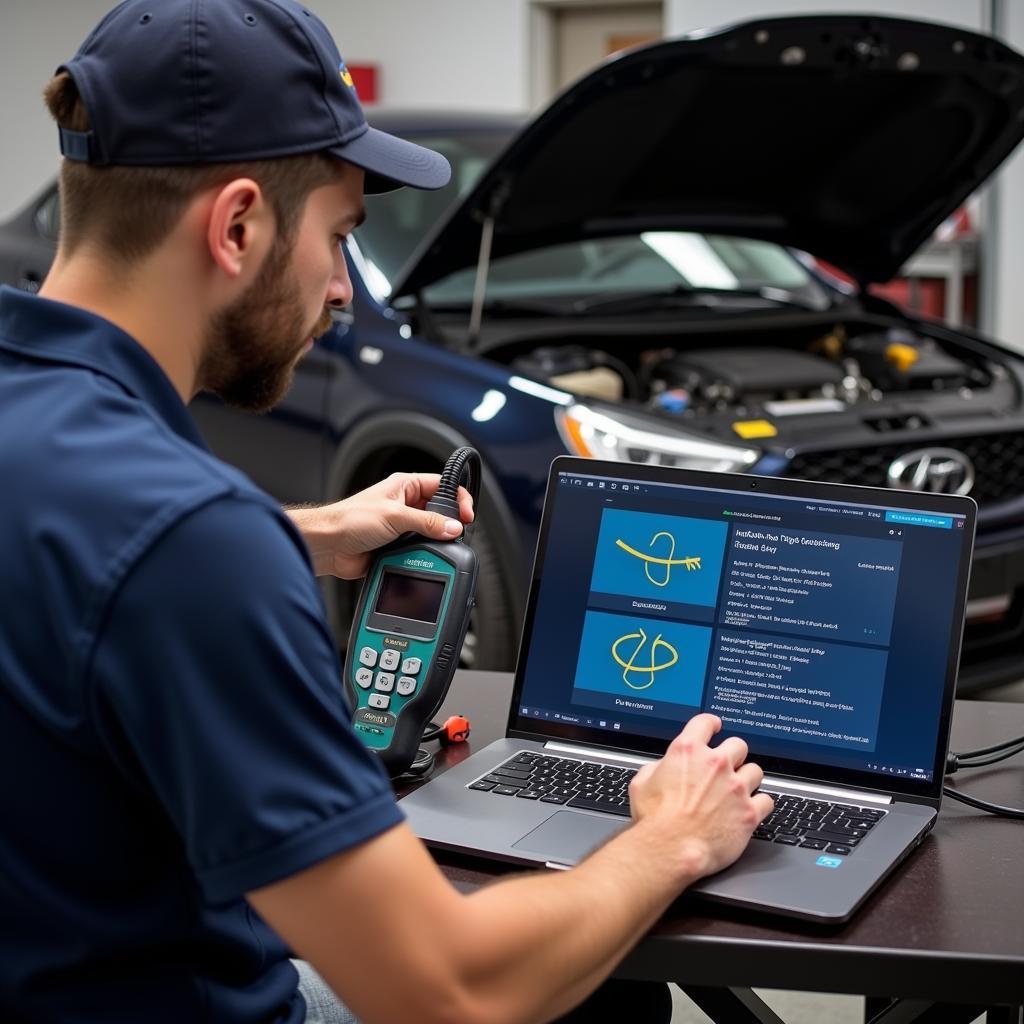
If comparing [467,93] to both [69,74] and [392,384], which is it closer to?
[392,384]

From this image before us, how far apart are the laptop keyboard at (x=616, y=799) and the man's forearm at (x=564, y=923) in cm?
17

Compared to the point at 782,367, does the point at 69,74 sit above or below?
above

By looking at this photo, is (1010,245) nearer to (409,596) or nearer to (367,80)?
(367,80)

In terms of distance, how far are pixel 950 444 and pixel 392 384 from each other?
49.0 inches

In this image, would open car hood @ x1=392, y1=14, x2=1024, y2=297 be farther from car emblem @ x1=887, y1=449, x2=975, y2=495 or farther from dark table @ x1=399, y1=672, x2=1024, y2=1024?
dark table @ x1=399, y1=672, x2=1024, y2=1024

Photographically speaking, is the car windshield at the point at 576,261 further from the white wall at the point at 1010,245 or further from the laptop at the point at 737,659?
the white wall at the point at 1010,245

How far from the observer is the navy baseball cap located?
1045mm

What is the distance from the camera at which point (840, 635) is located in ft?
4.51

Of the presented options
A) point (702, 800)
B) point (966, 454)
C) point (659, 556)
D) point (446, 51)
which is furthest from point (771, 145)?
point (446, 51)

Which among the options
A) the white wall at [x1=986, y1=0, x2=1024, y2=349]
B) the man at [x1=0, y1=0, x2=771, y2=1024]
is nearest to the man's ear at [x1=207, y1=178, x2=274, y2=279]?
the man at [x1=0, y1=0, x2=771, y2=1024]

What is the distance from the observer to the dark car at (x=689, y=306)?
304cm

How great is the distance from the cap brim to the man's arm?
524 millimetres

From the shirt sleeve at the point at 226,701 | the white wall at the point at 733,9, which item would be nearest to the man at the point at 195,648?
the shirt sleeve at the point at 226,701

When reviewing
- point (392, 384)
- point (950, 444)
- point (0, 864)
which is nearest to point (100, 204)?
point (0, 864)
